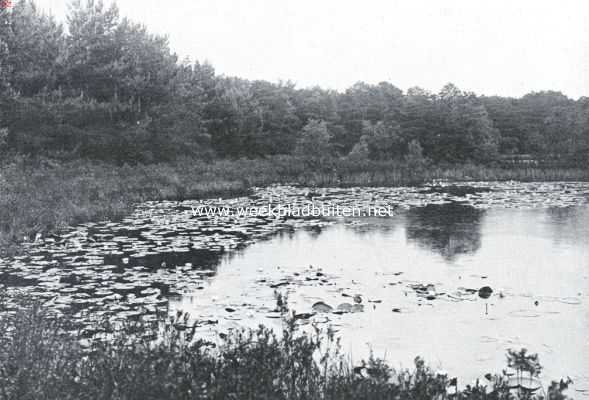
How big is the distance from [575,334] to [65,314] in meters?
5.80

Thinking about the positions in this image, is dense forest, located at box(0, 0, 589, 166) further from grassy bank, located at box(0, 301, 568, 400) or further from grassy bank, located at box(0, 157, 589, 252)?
grassy bank, located at box(0, 301, 568, 400)

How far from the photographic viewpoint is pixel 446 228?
14.9 metres

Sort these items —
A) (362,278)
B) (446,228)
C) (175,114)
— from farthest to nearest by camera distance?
(175,114), (446,228), (362,278)

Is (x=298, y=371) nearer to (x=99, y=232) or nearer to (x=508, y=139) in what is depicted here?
(x=99, y=232)

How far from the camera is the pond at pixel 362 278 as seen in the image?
6223 millimetres

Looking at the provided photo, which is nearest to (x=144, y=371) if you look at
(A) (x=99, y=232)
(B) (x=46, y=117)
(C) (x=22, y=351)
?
(C) (x=22, y=351)

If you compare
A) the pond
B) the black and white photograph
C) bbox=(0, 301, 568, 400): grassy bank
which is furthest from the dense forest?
bbox=(0, 301, 568, 400): grassy bank

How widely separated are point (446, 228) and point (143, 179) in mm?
14917

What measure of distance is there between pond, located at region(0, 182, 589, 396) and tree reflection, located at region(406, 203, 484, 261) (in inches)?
2.1

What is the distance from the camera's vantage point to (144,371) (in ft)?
13.1

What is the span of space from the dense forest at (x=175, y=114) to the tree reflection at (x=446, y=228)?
15.4 metres

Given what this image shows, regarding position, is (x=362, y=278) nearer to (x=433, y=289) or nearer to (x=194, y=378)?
(x=433, y=289)

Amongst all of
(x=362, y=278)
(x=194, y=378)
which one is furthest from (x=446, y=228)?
(x=194, y=378)

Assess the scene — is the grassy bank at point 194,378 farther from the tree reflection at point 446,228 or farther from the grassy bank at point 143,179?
the grassy bank at point 143,179
